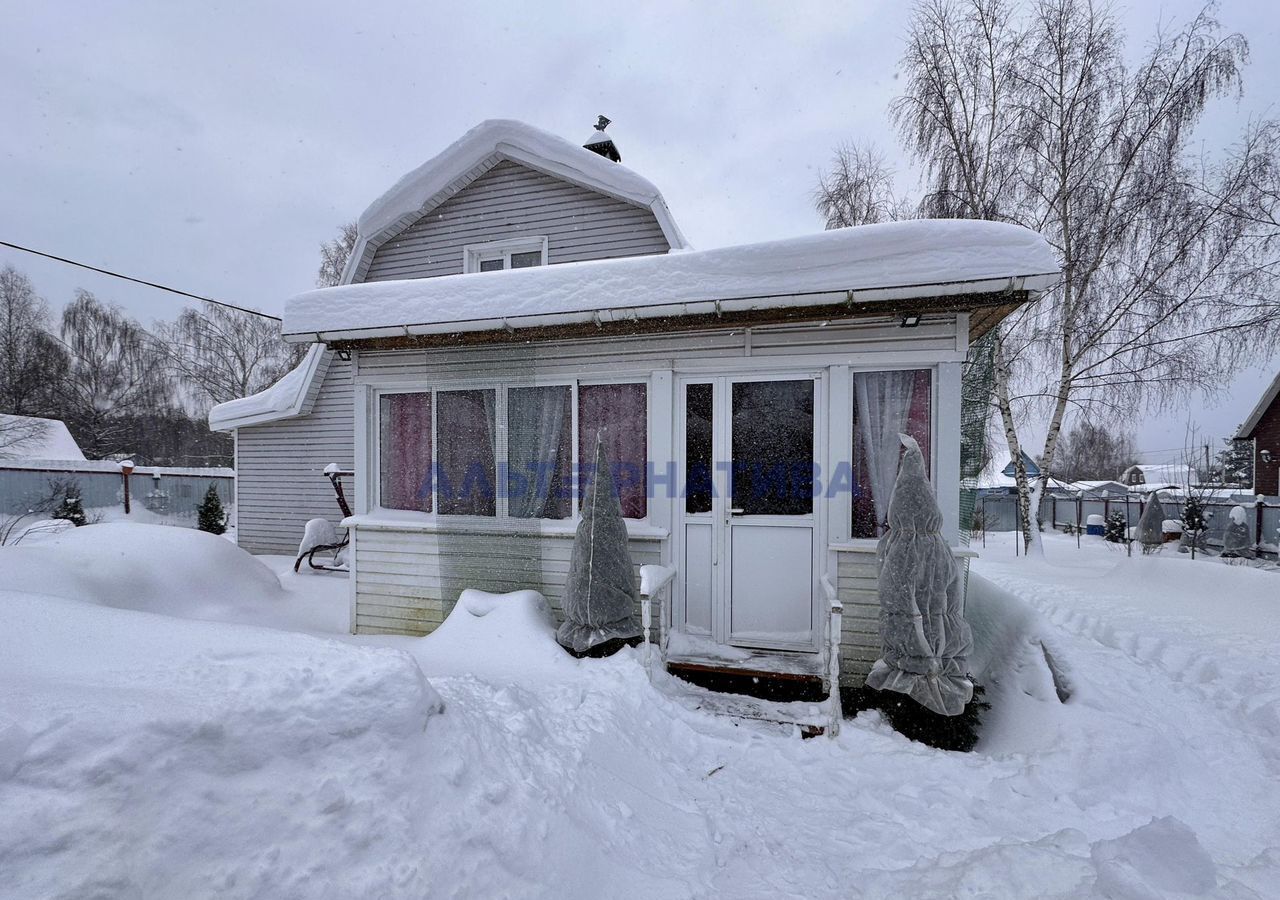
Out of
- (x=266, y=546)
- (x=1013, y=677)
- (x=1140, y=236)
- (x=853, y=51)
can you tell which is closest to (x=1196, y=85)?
(x=1140, y=236)

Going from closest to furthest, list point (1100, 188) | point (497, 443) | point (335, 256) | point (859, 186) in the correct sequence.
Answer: point (497, 443) → point (1100, 188) → point (859, 186) → point (335, 256)

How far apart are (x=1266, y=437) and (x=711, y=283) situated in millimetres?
19405

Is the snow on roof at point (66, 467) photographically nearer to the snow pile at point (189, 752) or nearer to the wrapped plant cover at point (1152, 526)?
the snow pile at point (189, 752)

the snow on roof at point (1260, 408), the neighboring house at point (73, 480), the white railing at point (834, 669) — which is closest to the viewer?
the white railing at point (834, 669)

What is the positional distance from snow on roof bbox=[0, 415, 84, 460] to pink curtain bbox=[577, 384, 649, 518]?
20673mm

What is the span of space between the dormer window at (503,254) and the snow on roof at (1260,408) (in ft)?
58.8

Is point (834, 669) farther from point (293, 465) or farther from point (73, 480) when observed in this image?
point (73, 480)

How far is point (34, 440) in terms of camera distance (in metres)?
17.1

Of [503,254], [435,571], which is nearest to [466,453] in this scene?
[435,571]

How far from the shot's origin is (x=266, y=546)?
10328mm

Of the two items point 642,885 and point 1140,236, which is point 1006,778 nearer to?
point 642,885

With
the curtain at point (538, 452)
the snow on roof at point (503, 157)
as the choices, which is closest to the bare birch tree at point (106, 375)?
the snow on roof at point (503, 157)

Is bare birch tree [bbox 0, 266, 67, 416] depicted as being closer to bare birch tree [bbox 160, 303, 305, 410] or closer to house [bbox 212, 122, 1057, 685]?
bare birch tree [bbox 160, 303, 305, 410]

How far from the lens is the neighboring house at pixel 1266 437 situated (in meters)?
13.8
